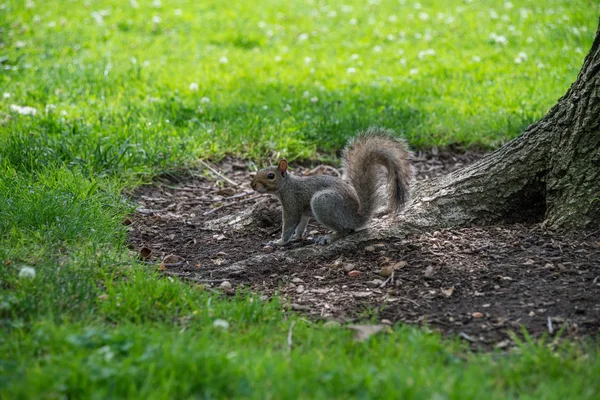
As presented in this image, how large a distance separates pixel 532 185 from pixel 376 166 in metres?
0.91

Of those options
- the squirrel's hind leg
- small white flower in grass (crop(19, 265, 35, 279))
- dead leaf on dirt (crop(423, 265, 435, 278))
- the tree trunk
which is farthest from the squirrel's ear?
small white flower in grass (crop(19, 265, 35, 279))

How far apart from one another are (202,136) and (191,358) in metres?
3.47

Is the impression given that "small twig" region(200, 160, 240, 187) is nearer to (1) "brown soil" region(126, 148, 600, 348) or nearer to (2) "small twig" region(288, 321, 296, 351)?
(1) "brown soil" region(126, 148, 600, 348)

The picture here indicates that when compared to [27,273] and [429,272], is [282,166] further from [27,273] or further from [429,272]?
[27,273]

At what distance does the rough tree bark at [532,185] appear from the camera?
3789mm

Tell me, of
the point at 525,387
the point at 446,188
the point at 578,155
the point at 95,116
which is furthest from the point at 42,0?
the point at 525,387

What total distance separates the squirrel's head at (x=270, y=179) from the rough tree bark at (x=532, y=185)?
54 centimetres

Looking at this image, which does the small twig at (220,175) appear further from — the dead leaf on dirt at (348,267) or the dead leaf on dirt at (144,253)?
the dead leaf on dirt at (348,267)

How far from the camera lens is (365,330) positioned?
2934 millimetres

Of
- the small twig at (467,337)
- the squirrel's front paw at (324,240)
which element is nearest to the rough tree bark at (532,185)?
the squirrel's front paw at (324,240)

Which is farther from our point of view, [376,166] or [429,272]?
[376,166]

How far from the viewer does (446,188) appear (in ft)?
14.0

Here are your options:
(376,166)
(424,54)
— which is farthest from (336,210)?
(424,54)

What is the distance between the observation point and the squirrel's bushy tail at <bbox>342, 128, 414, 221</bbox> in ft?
13.4
